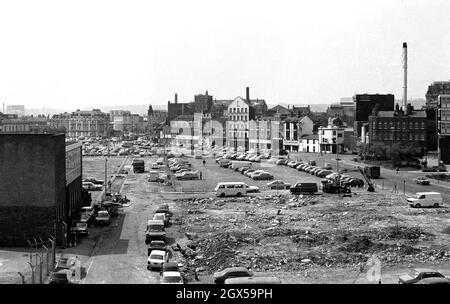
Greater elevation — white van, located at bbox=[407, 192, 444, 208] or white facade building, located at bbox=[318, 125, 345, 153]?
white facade building, located at bbox=[318, 125, 345, 153]

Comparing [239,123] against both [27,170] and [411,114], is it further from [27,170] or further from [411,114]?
[27,170]

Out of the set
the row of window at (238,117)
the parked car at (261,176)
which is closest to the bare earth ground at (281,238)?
the parked car at (261,176)

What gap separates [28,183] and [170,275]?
5.53 m

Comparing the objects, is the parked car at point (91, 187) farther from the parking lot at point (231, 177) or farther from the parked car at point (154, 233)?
the parked car at point (154, 233)

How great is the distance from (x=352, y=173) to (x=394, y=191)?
7250 mm

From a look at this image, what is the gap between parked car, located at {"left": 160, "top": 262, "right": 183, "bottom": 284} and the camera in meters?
9.38

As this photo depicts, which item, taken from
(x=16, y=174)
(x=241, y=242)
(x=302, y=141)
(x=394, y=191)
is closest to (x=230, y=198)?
(x=394, y=191)

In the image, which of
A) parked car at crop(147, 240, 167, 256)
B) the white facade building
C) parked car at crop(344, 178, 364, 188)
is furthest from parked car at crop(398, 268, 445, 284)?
A: the white facade building

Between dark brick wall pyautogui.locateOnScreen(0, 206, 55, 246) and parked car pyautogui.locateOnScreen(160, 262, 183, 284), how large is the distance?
4180mm

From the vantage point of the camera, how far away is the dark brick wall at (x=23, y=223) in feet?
43.1

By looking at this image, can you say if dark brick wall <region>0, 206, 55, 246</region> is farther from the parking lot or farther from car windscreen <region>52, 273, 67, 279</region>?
the parking lot

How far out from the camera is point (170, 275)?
9.48 metres
